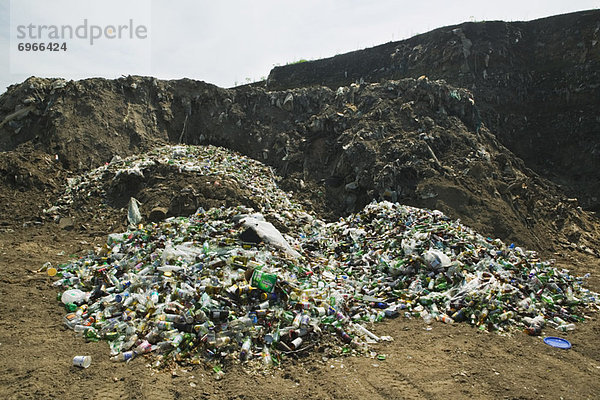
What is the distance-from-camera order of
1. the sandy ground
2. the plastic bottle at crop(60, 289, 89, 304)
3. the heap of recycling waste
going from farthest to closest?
the plastic bottle at crop(60, 289, 89, 304) → the heap of recycling waste → the sandy ground

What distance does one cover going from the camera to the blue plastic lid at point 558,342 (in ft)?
11.4

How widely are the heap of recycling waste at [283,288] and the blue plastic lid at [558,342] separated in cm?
16

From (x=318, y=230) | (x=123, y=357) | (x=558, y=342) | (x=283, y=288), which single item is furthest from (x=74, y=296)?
(x=558, y=342)

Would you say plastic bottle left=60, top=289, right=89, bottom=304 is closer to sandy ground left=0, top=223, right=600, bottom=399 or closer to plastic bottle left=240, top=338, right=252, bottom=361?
sandy ground left=0, top=223, right=600, bottom=399

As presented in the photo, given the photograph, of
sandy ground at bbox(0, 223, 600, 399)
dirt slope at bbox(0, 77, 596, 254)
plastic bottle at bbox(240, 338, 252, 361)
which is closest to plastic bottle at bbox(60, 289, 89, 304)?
sandy ground at bbox(0, 223, 600, 399)

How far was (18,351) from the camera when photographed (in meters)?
2.90

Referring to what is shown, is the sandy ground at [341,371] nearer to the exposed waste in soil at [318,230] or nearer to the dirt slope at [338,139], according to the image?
the exposed waste in soil at [318,230]

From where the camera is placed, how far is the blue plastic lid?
3463 mm

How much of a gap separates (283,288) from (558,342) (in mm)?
2966

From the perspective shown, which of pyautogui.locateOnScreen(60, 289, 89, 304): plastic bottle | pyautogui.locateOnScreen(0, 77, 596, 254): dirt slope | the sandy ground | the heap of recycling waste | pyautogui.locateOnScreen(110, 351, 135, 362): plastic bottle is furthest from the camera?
pyautogui.locateOnScreen(0, 77, 596, 254): dirt slope

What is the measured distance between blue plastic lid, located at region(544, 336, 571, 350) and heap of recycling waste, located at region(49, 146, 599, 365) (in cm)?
16

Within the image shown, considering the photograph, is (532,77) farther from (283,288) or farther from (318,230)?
(283,288)

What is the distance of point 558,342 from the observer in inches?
139

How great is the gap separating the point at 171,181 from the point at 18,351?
507 centimetres
